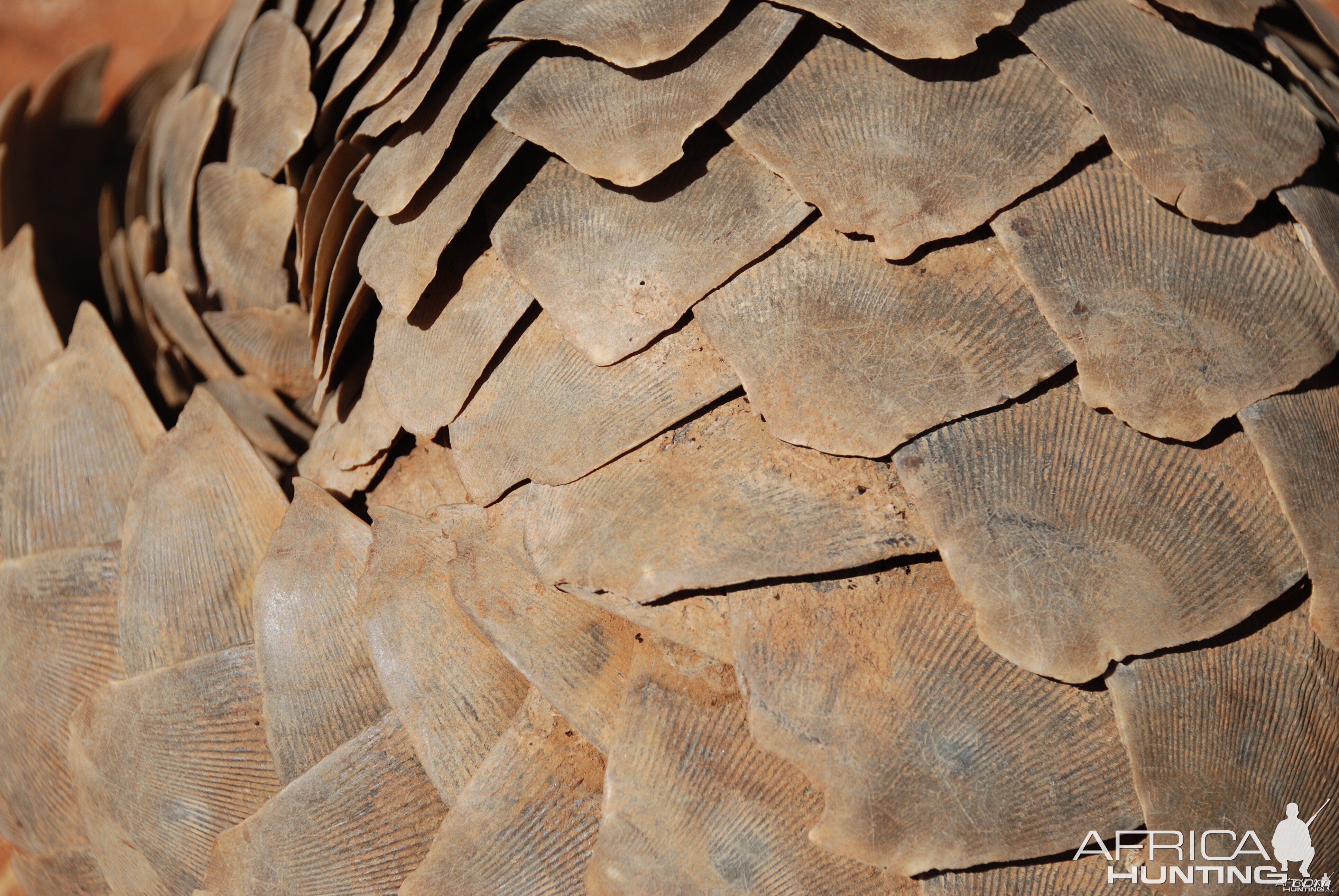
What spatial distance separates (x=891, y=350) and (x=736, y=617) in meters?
0.24

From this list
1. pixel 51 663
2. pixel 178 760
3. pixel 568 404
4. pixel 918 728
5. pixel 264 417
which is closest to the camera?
pixel 918 728

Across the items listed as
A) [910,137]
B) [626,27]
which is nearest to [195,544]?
[626,27]

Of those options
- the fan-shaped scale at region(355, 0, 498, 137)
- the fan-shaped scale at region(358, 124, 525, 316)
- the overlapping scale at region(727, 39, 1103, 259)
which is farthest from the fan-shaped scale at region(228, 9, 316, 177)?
the overlapping scale at region(727, 39, 1103, 259)

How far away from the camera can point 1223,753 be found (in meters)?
0.77

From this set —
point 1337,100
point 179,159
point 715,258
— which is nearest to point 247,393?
point 179,159

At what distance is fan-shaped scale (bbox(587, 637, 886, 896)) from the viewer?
29.9 inches

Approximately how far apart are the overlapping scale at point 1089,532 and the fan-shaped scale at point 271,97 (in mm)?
769

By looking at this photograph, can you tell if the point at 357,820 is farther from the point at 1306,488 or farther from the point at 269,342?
the point at 1306,488

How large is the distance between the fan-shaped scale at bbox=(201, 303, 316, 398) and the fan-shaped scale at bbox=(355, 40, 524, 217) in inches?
10.6

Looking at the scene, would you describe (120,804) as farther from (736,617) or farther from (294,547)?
(736,617)

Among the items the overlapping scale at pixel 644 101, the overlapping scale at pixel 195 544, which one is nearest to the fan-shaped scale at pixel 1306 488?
the overlapping scale at pixel 644 101

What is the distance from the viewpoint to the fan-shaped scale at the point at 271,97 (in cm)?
111

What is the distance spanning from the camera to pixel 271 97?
115 centimetres

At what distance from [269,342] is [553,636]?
59 cm
